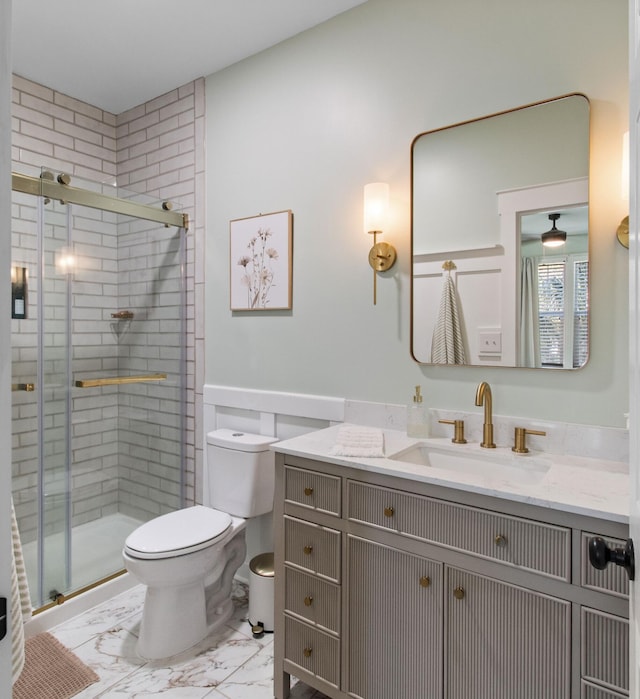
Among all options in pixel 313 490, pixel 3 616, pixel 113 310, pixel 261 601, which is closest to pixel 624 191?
pixel 313 490

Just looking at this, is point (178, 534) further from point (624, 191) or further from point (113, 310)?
point (624, 191)

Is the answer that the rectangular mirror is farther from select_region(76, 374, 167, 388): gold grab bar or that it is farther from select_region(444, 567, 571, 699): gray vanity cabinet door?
select_region(76, 374, 167, 388): gold grab bar

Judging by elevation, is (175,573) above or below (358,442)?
below

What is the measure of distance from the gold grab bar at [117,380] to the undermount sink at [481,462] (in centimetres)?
158

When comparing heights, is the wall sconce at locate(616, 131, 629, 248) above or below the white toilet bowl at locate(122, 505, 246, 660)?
above

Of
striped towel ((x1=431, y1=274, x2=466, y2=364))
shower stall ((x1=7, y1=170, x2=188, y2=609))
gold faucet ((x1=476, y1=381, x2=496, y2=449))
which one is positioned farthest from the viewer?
shower stall ((x1=7, y1=170, x2=188, y2=609))

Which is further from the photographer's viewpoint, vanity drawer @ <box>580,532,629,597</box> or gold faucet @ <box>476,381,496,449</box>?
gold faucet @ <box>476,381,496,449</box>

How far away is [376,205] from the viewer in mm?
1873

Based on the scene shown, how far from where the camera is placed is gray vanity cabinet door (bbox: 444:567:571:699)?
1149 millimetres

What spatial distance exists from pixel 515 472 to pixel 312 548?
74 cm

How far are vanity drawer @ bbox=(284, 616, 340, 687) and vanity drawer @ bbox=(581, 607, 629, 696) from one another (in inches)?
29.9

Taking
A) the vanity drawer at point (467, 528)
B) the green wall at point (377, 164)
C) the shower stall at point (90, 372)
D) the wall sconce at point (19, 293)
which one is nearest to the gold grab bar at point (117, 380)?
the shower stall at point (90, 372)

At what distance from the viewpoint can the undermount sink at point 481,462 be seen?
4.99 feet

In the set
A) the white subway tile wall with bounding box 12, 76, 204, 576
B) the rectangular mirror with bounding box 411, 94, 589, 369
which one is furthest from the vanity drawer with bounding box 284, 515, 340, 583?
the white subway tile wall with bounding box 12, 76, 204, 576
